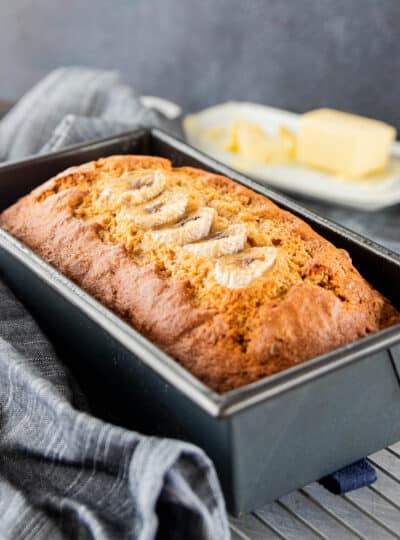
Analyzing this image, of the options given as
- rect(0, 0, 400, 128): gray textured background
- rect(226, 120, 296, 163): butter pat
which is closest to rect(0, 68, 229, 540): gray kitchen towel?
rect(226, 120, 296, 163): butter pat

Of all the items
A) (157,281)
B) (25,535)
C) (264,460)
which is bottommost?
(25,535)

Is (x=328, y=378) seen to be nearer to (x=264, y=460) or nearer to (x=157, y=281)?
(x=264, y=460)

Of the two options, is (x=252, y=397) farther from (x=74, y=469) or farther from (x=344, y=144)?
(x=344, y=144)

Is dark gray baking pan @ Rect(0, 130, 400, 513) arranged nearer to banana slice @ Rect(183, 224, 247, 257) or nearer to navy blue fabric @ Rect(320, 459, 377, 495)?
navy blue fabric @ Rect(320, 459, 377, 495)

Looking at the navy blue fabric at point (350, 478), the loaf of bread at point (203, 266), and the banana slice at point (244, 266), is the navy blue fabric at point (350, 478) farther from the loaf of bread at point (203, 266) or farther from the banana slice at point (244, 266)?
the banana slice at point (244, 266)

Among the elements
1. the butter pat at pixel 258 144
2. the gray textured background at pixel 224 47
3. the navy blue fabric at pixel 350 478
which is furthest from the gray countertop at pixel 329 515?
the gray textured background at pixel 224 47

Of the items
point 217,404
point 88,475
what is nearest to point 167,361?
point 217,404
